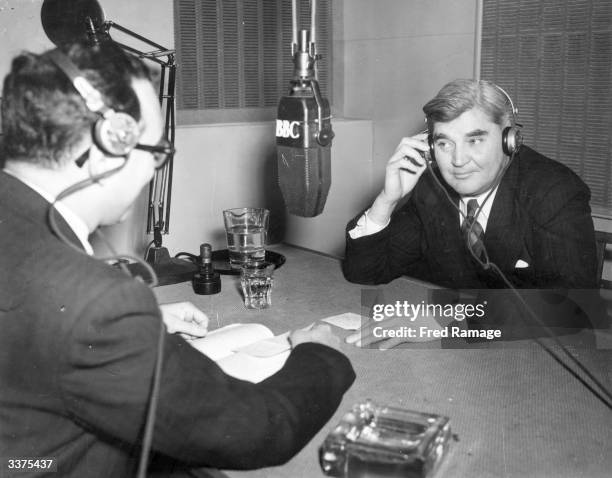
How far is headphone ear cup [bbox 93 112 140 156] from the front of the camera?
95cm

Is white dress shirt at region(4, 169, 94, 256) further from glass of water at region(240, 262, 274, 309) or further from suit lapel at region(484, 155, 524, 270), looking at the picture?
suit lapel at region(484, 155, 524, 270)

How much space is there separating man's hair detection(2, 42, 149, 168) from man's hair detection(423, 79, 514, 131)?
3.99 ft

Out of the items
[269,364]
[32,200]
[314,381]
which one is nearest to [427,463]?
[314,381]

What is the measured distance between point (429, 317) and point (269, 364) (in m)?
0.47

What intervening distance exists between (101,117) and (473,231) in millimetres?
1418

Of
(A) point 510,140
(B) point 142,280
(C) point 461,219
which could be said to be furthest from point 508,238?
(B) point 142,280

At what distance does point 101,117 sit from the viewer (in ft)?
3.15

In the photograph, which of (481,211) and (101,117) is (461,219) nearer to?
(481,211)

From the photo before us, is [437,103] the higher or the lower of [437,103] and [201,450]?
the higher

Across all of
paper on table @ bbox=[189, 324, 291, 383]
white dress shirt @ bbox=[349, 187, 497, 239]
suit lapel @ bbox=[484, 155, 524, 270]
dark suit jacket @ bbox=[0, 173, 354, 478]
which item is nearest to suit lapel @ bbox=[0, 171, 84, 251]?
dark suit jacket @ bbox=[0, 173, 354, 478]

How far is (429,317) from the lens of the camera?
5.34 feet

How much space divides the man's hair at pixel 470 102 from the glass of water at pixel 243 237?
594 mm

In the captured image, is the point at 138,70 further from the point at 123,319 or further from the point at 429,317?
the point at 429,317

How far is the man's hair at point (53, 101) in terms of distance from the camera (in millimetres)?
961
